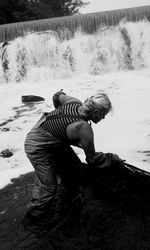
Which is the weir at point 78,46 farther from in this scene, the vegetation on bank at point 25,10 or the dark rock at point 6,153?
the dark rock at point 6,153

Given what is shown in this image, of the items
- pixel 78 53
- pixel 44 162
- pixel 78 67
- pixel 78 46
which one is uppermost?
pixel 78 46

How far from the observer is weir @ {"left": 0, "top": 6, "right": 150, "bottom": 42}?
13.9 metres

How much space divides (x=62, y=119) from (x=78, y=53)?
11.1 m

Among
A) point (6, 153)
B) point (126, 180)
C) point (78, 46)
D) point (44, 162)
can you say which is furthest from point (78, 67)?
point (126, 180)

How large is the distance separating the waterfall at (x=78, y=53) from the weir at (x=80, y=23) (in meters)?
0.18

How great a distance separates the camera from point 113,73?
13680 millimetres

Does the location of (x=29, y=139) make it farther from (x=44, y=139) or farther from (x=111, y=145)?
(x=111, y=145)

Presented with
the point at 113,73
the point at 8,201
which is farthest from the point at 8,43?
the point at 8,201

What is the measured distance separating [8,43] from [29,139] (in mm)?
11767

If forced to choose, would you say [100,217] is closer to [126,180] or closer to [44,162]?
[126,180]

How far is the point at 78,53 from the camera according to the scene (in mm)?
14227

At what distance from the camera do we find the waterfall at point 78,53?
13906mm

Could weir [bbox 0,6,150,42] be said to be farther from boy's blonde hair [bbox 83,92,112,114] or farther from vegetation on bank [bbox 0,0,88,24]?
boy's blonde hair [bbox 83,92,112,114]

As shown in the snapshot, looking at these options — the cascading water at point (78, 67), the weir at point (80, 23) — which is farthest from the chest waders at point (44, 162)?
the weir at point (80, 23)
